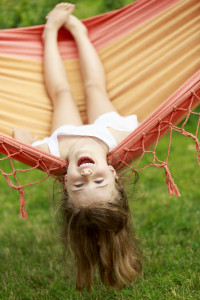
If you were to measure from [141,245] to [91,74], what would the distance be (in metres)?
1.00

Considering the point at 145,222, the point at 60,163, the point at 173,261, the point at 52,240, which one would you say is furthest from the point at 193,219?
the point at 60,163

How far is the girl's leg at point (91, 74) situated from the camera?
2338 millimetres

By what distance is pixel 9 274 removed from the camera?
229cm

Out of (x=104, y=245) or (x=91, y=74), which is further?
(x=91, y=74)

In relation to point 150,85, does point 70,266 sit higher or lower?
lower

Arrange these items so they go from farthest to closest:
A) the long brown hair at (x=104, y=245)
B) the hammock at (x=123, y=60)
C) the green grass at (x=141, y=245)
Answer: the hammock at (x=123, y=60) < the green grass at (x=141, y=245) < the long brown hair at (x=104, y=245)

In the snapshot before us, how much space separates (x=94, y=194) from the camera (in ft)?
5.93

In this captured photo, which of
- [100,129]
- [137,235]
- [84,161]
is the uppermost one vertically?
[100,129]

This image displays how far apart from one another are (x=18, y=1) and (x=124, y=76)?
1930 millimetres

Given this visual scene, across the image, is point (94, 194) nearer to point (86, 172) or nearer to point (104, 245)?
point (86, 172)

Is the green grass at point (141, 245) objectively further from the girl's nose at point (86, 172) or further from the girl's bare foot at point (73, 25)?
the girl's bare foot at point (73, 25)

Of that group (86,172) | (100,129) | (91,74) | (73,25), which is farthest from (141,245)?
(73,25)

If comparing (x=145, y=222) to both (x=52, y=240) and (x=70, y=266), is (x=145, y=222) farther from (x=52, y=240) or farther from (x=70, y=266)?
(x=70, y=266)

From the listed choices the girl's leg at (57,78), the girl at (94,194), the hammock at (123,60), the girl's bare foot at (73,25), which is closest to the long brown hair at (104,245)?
the girl at (94,194)
